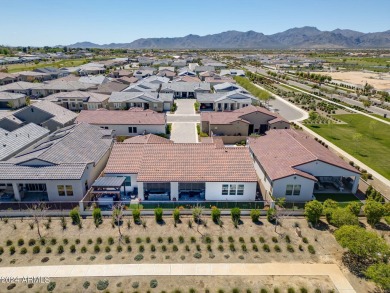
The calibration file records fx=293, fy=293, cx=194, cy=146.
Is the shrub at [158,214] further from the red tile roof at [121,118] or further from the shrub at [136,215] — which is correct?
Answer: the red tile roof at [121,118]

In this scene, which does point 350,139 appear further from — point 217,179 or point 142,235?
point 142,235

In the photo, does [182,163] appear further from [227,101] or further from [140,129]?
[227,101]

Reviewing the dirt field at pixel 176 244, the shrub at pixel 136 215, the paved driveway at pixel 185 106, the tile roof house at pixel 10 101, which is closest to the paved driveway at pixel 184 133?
the paved driveway at pixel 185 106

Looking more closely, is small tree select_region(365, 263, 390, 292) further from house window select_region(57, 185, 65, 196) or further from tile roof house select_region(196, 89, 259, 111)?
tile roof house select_region(196, 89, 259, 111)

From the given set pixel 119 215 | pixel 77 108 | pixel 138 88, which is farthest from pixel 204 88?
pixel 119 215

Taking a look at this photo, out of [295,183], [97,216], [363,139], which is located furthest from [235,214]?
[363,139]

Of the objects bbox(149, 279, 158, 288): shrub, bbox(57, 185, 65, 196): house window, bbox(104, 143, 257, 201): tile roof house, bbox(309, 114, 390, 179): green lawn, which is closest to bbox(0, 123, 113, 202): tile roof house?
bbox(57, 185, 65, 196): house window
